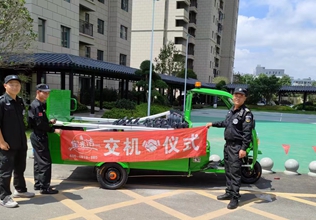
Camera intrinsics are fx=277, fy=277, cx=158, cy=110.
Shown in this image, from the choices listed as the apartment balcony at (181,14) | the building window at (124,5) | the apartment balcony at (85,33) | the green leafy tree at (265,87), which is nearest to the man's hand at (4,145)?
the apartment balcony at (85,33)

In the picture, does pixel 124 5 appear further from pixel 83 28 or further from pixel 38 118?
pixel 38 118

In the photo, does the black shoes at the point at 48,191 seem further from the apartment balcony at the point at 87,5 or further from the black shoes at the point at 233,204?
the apartment balcony at the point at 87,5

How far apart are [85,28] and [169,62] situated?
16.9 metres

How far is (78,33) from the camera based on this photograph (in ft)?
76.3

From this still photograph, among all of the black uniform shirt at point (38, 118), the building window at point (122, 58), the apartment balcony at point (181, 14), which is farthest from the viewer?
the apartment balcony at point (181, 14)

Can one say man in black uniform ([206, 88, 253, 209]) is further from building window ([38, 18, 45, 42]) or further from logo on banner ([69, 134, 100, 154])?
building window ([38, 18, 45, 42])

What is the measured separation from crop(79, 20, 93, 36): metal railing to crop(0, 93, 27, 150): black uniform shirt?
73.8 feet

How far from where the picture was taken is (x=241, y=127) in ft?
14.9

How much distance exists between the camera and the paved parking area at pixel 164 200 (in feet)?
13.3

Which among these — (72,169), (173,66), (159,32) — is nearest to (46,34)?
(72,169)

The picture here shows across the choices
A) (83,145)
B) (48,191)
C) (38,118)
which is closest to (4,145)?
(38,118)

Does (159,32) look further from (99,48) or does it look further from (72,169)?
(72,169)

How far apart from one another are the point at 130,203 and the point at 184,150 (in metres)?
1.33

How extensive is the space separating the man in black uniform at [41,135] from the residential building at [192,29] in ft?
149
